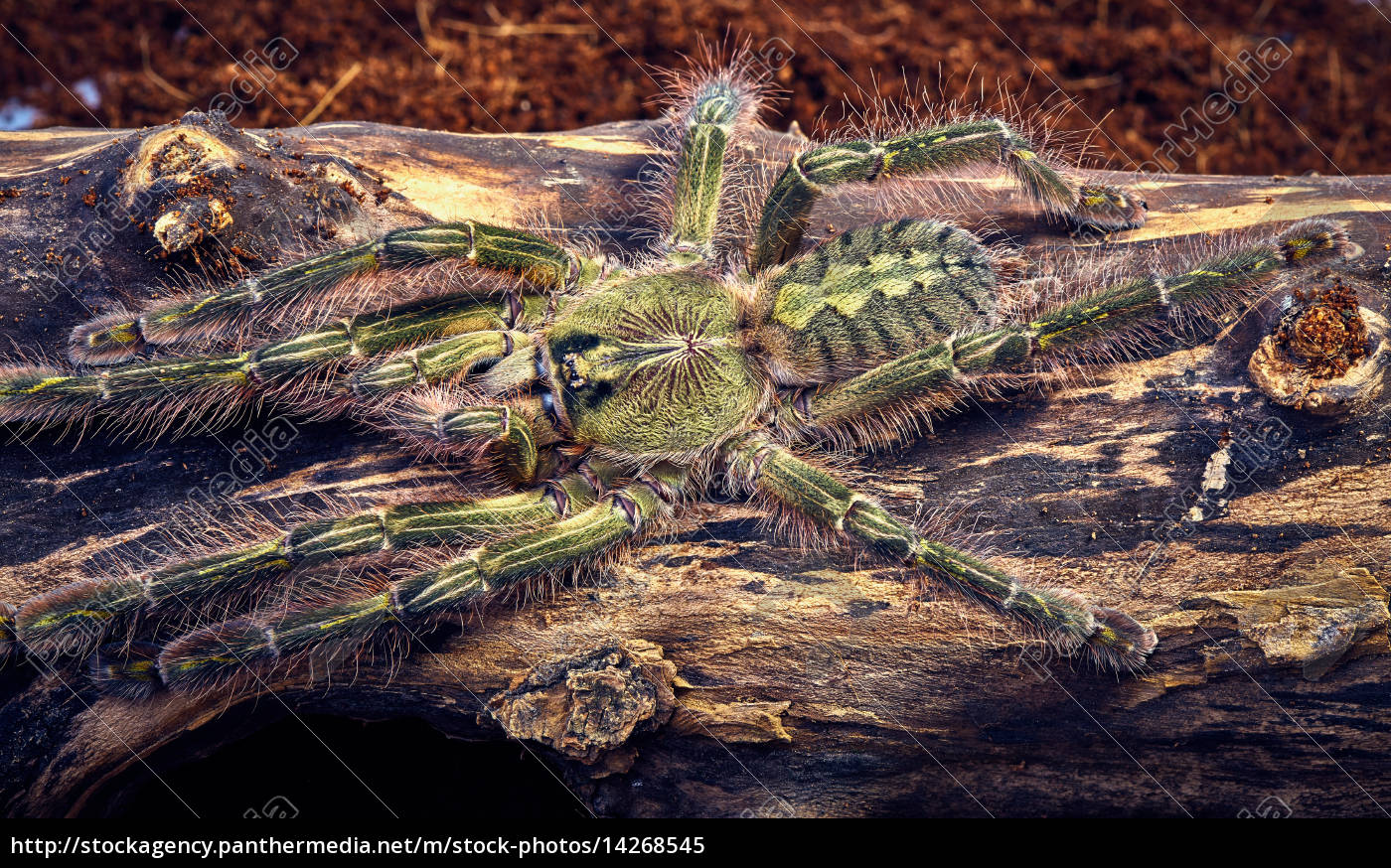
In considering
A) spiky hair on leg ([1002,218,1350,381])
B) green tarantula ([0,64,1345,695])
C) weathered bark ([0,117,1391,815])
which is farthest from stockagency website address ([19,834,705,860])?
spiky hair on leg ([1002,218,1350,381])

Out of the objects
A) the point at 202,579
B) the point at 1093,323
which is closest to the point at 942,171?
the point at 1093,323

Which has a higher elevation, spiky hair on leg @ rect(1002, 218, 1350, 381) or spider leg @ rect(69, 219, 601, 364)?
spiky hair on leg @ rect(1002, 218, 1350, 381)

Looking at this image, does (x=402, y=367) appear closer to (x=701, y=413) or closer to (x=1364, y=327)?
(x=701, y=413)

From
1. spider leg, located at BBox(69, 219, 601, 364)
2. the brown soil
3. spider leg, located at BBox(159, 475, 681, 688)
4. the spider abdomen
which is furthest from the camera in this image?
the brown soil

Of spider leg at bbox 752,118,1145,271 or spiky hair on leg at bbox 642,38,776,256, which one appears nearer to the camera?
spider leg at bbox 752,118,1145,271

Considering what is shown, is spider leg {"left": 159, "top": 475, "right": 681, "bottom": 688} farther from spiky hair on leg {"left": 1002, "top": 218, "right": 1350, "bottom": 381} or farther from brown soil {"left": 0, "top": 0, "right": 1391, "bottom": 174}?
brown soil {"left": 0, "top": 0, "right": 1391, "bottom": 174}

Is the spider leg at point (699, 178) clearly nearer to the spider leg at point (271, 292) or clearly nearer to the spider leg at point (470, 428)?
the spider leg at point (271, 292)
